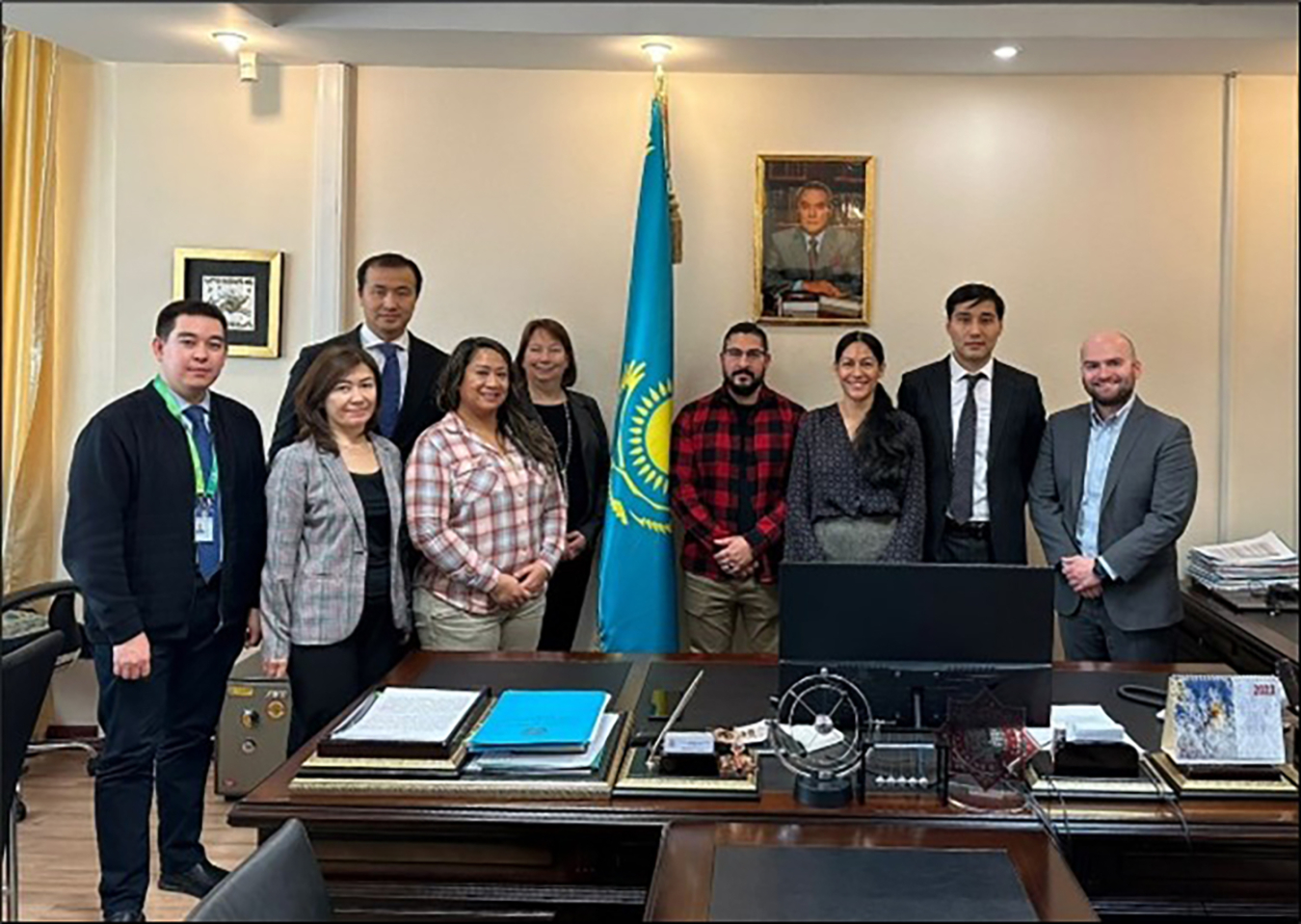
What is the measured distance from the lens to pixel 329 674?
2.92 meters

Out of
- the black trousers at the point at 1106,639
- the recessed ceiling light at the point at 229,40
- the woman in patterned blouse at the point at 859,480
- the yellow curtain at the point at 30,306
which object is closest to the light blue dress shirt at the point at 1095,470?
the black trousers at the point at 1106,639

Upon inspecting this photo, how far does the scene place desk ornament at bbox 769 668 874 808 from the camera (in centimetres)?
181

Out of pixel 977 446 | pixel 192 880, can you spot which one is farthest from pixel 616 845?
pixel 977 446

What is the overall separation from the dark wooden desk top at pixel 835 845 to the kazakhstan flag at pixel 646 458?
2.20 metres

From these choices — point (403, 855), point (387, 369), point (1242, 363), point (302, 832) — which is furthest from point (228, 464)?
point (1242, 363)

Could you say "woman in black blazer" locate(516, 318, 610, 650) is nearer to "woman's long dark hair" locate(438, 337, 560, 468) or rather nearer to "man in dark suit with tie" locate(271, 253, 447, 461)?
"man in dark suit with tie" locate(271, 253, 447, 461)

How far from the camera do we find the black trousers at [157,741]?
281 centimetres

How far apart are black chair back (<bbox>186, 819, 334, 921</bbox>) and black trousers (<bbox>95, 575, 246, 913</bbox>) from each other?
1499mm

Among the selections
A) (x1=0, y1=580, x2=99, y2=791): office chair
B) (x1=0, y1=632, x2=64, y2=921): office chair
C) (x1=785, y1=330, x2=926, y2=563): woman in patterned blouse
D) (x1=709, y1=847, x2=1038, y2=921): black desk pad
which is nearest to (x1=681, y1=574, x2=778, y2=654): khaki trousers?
(x1=785, y1=330, x2=926, y2=563): woman in patterned blouse

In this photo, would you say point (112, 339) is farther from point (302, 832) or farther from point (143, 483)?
point (302, 832)

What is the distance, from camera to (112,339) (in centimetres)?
437

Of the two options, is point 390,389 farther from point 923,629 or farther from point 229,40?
point 923,629

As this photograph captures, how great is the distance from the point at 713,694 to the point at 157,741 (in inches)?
51.9

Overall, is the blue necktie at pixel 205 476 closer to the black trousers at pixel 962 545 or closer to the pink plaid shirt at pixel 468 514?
the pink plaid shirt at pixel 468 514
